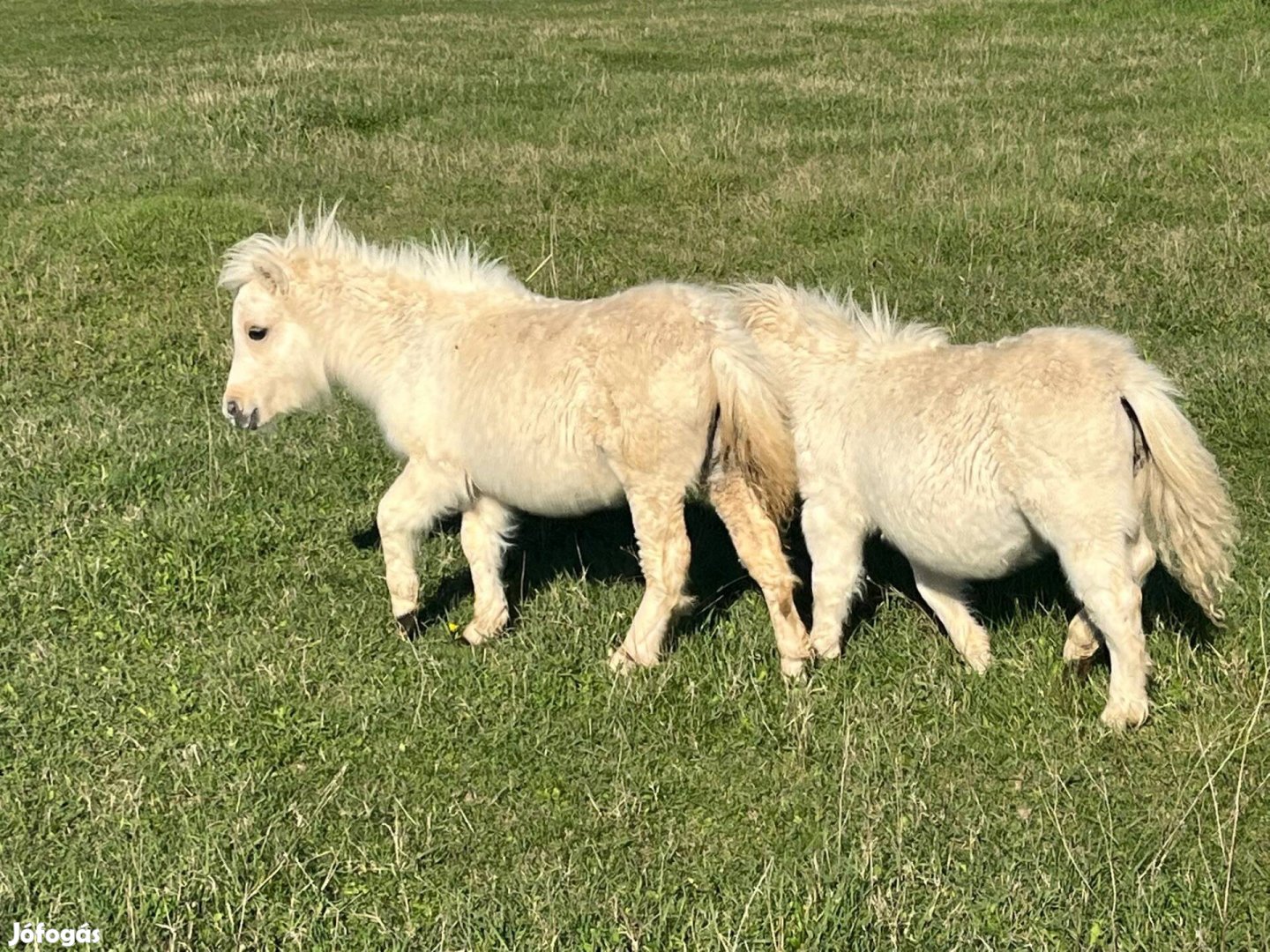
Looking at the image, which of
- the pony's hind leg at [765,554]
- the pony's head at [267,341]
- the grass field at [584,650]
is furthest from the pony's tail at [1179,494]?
the pony's head at [267,341]

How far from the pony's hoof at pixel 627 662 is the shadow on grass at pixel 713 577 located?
0.30 metres

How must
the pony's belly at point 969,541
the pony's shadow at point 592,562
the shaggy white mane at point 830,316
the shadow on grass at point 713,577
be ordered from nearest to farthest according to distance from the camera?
1. the pony's belly at point 969,541
2. the shaggy white mane at point 830,316
3. the shadow on grass at point 713,577
4. the pony's shadow at point 592,562

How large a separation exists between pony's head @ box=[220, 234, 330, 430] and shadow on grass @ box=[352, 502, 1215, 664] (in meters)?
0.93

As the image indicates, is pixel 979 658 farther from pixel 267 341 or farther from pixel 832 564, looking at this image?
pixel 267 341

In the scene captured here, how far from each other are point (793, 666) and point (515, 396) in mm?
1724

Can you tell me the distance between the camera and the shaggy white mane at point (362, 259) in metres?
6.37

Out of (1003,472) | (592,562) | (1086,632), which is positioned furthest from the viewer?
(592,562)

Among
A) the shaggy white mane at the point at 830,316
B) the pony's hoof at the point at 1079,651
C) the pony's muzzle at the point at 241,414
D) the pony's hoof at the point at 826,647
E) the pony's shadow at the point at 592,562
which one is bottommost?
the pony's shadow at the point at 592,562

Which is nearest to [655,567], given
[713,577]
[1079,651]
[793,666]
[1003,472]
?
[793,666]

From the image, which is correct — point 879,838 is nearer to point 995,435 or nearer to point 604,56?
point 995,435

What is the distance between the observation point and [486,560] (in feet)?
20.4

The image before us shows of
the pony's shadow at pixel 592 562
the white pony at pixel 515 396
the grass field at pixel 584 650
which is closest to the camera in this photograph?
the grass field at pixel 584 650

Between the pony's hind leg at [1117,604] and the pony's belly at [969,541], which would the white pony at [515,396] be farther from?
the pony's hind leg at [1117,604]

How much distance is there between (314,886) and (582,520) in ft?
11.3
